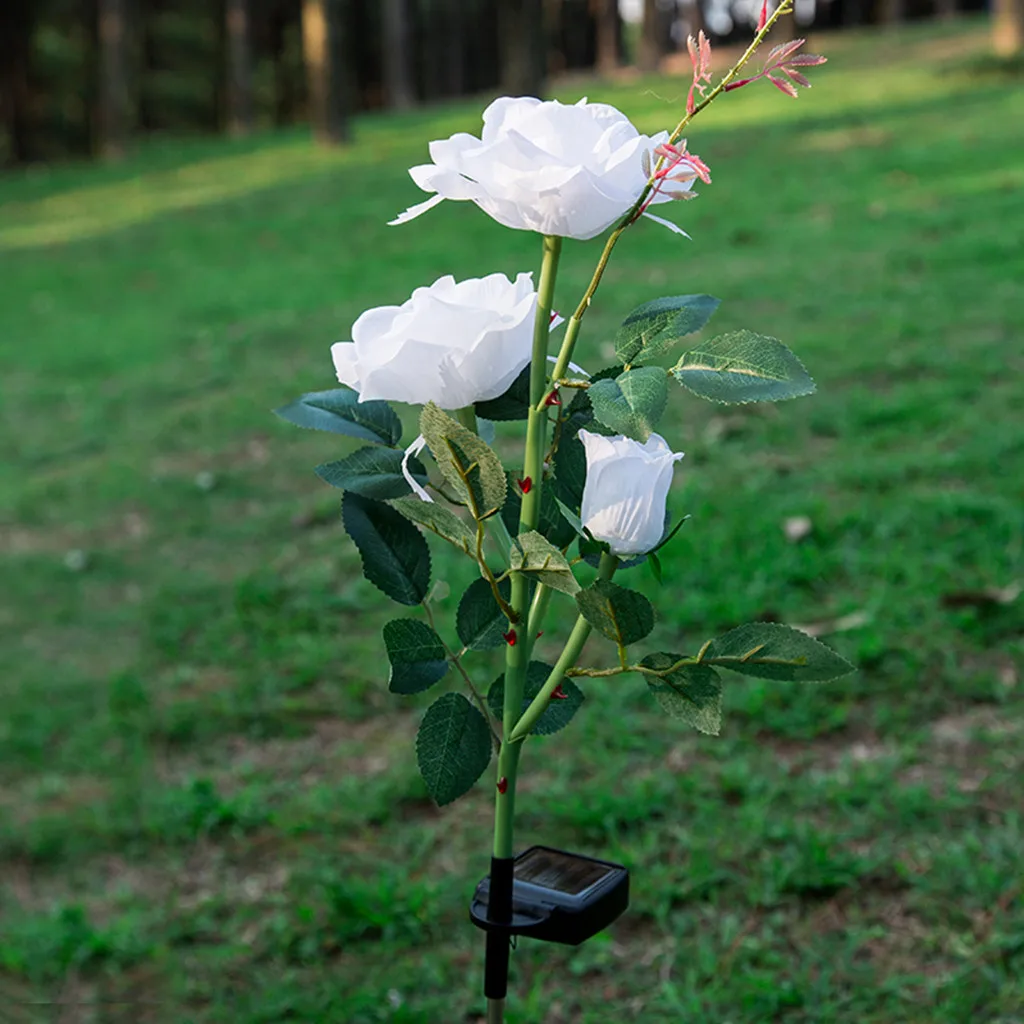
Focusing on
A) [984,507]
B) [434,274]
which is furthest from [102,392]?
[984,507]

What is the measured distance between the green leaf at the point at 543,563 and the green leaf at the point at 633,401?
13 centimetres

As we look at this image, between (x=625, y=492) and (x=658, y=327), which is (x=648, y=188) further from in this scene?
(x=625, y=492)

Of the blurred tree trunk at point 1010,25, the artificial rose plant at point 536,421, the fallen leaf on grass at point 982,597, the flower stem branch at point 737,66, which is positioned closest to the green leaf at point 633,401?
the artificial rose plant at point 536,421

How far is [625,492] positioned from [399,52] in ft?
72.8

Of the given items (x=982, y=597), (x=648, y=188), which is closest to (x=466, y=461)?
(x=648, y=188)

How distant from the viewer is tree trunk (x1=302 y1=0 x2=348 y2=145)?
52.8 feet

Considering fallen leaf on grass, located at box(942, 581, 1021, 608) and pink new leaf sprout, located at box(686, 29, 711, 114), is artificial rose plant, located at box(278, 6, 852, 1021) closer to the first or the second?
pink new leaf sprout, located at box(686, 29, 711, 114)

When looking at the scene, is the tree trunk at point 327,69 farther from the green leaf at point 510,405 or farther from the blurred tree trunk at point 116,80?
the green leaf at point 510,405

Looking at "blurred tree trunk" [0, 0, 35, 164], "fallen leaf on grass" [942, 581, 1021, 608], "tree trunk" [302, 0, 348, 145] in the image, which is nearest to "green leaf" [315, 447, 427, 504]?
"fallen leaf on grass" [942, 581, 1021, 608]

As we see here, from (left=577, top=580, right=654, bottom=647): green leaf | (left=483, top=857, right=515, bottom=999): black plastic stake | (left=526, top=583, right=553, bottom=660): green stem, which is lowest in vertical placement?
(left=483, top=857, right=515, bottom=999): black plastic stake

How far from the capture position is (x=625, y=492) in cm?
109

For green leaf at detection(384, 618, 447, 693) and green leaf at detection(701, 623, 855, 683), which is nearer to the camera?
green leaf at detection(701, 623, 855, 683)

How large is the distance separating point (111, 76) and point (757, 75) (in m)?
22.6

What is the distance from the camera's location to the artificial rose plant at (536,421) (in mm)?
1033
